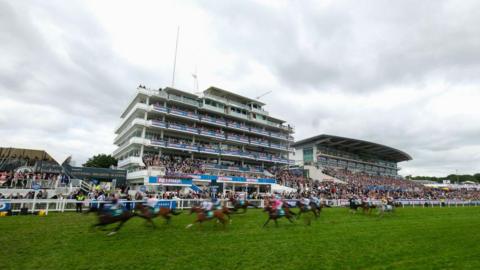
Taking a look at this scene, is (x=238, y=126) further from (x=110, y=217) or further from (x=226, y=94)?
(x=110, y=217)

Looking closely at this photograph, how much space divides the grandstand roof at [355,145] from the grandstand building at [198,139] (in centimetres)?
1283

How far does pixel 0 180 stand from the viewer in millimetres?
24438

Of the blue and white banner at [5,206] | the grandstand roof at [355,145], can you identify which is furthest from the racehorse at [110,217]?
the grandstand roof at [355,145]

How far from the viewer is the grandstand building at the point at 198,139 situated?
35.8 metres

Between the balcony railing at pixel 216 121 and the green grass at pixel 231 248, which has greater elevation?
the balcony railing at pixel 216 121

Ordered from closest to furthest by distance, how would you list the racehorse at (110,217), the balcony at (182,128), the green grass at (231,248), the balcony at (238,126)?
the green grass at (231,248) → the racehorse at (110,217) → the balcony at (182,128) → the balcony at (238,126)

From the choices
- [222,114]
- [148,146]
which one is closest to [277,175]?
[222,114]

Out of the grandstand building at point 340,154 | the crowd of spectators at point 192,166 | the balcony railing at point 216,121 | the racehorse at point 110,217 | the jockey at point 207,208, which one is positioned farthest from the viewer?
the grandstand building at point 340,154

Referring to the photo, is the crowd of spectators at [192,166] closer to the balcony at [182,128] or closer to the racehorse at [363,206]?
the balcony at [182,128]

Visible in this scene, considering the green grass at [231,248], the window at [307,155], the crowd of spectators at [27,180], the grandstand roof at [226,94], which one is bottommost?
the green grass at [231,248]

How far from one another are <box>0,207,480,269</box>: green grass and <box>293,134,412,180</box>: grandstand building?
45.9m

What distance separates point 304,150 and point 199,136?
111 feet

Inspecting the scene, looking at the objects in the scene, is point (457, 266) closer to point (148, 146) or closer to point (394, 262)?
point (394, 262)

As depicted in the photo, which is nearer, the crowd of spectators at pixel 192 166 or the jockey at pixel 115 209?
the jockey at pixel 115 209
